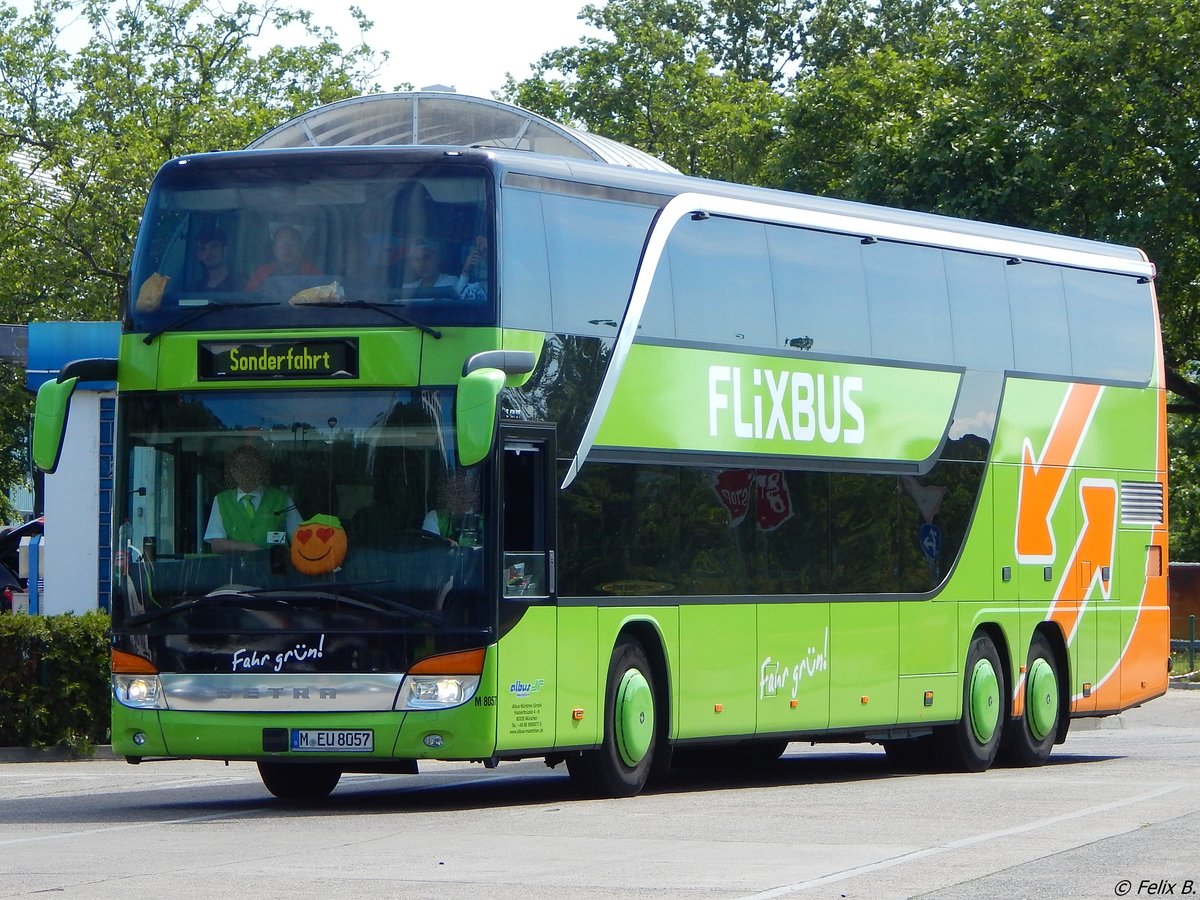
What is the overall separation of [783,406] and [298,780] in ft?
14.5

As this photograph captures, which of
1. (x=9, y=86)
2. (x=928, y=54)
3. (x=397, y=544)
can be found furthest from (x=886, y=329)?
(x=9, y=86)

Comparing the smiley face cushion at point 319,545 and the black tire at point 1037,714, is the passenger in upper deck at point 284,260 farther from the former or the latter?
the black tire at point 1037,714

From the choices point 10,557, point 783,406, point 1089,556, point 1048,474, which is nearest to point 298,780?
point 783,406

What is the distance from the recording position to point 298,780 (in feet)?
A: 51.7

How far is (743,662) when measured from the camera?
16.1m

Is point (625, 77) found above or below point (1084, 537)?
above

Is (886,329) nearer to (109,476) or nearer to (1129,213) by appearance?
(109,476)

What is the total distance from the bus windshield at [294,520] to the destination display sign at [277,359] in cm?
13

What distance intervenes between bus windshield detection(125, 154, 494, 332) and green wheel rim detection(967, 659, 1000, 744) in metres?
6.80

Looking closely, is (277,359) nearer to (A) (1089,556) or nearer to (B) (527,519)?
(B) (527,519)

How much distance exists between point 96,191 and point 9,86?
7.22m

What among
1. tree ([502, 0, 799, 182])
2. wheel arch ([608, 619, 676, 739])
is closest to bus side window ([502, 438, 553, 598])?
wheel arch ([608, 619, 676, 739])

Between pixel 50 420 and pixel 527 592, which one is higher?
pixel 50 420

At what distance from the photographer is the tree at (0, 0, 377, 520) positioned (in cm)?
4681
